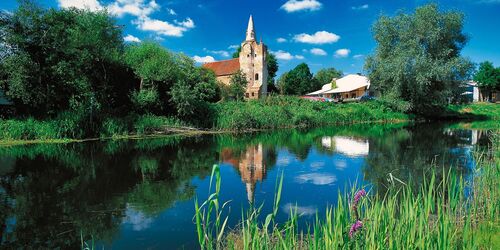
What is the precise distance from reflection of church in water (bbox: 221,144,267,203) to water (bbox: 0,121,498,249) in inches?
1.5

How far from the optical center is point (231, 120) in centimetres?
2817

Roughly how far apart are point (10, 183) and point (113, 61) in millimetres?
15051

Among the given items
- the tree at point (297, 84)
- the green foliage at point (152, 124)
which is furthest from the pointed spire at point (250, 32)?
the green foliage at point (152, 124)

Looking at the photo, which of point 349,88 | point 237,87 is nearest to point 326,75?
point 349,88

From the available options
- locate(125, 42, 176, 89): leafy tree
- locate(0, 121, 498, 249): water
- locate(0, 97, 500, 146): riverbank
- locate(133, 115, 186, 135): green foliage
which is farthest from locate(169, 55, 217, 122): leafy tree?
locate(0, 121, 498, 249): water

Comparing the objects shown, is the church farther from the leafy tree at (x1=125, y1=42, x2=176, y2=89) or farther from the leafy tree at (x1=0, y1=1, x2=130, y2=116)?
the leafy tree at (x1=0, y1=1, x2=130, y2=116)

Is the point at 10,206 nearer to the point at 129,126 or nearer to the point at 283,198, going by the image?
the point at 283,198

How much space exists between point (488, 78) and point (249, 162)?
6894 cm

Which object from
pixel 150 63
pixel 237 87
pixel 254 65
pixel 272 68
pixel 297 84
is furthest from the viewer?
pixel 272 68

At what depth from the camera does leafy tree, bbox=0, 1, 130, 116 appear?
19.1 meters

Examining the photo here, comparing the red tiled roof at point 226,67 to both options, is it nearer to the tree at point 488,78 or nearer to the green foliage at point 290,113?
the green foliage at point 290,113

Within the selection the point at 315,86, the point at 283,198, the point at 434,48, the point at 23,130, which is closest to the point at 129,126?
the point at 23,130

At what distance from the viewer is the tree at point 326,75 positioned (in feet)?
288

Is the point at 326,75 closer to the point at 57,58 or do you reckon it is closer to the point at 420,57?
the point at 420,57
